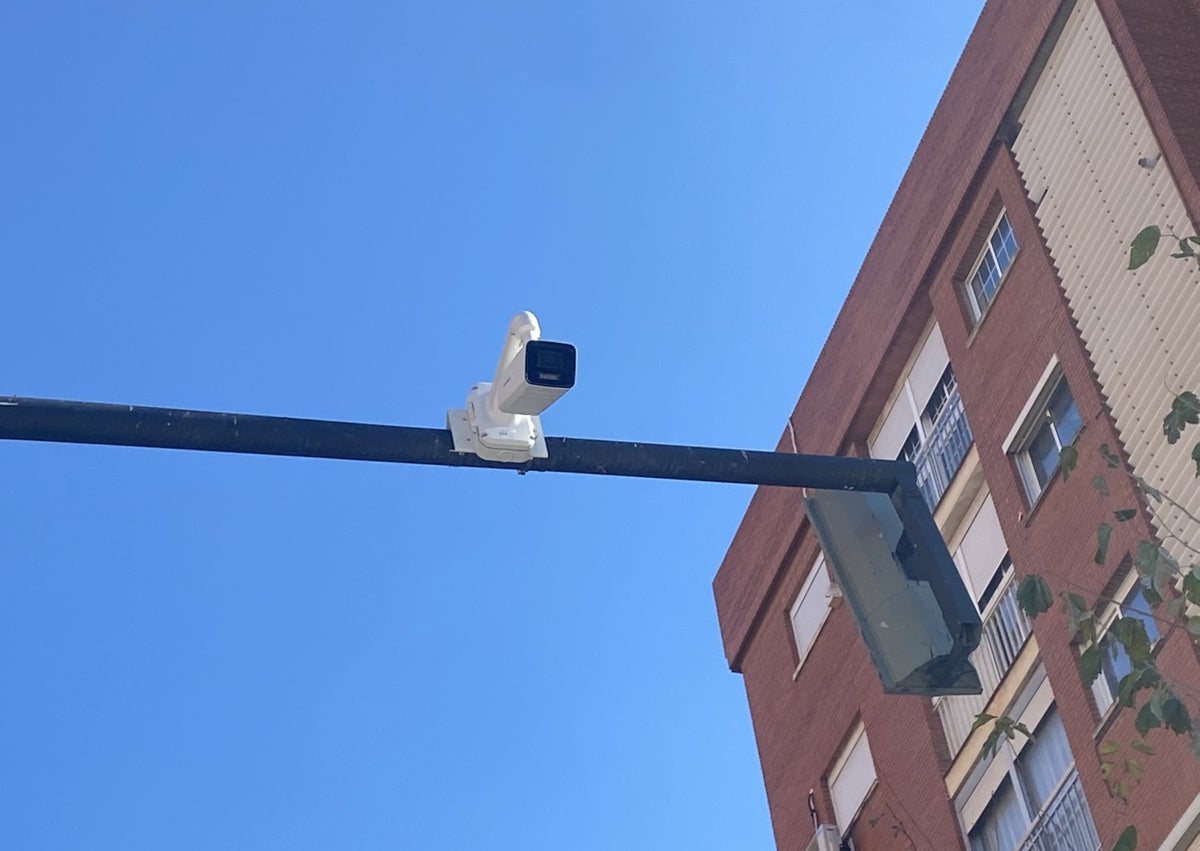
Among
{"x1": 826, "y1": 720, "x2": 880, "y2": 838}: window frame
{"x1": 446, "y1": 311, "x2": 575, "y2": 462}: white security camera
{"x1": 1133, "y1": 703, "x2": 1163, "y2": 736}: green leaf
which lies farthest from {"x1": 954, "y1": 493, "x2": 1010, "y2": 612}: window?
{"x1": 446, "y1": 311, "x2": 575, "y2": 462}: white security camera

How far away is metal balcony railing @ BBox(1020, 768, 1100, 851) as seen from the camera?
15.6 m

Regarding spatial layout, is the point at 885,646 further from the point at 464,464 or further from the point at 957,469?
the point at 957,469

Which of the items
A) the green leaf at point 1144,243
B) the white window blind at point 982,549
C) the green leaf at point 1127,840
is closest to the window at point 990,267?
the white window blind at point 982,549

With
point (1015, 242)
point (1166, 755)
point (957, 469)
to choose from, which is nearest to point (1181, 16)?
point (1015, 242)

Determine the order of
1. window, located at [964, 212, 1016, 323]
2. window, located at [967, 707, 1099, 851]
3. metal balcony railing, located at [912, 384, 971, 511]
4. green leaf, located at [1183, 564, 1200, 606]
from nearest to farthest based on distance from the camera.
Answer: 1. green leaf, located at [1183, 564, 1200, 606]
2. window, located at [967, 707, 1099, 851]
3. window, located at [964, 212, 1016, 323]
4. metal balcony railing, located at [912, 384, 971, 511]

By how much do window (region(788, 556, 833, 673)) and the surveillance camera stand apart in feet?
51.4

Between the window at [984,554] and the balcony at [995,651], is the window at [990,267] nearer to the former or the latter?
the window at [984,554]

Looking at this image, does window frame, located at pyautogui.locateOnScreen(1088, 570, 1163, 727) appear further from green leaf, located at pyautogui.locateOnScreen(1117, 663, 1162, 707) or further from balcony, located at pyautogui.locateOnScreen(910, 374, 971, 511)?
green leaf, located at pyautogui.locateOnScreen(1117, 663, 1162, 707)

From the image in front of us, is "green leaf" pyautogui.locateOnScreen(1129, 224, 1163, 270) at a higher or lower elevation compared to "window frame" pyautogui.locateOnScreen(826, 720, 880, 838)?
lower

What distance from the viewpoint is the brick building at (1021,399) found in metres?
14.9

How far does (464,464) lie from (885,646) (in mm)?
1728

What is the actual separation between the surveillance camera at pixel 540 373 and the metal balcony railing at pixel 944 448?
41.9 feet

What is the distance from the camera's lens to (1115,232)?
1580 centimetres

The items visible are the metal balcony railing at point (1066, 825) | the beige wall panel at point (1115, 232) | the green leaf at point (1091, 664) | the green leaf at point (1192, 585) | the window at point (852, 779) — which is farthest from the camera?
the window at point (852, 779)
